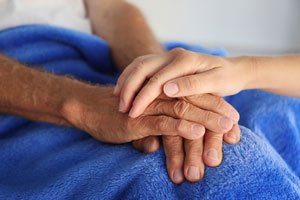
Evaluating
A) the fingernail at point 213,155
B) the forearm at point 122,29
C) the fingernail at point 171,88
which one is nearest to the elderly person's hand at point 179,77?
the fingernail at point 171,88

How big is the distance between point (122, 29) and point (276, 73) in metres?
0.57

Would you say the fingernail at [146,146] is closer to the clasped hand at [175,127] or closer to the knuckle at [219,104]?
the clasped hand at [175,127]

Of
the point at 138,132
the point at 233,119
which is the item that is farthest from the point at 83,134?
the point at 233,119

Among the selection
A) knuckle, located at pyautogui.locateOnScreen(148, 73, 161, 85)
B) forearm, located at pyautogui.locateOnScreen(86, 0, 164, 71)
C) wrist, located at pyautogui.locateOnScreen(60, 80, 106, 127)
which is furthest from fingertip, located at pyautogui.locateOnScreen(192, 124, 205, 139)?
forearm, located at pyautogui.locateOnScreen(86, 0, 164, 71)

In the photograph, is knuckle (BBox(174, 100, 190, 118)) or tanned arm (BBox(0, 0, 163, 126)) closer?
knuckle (BBox(174, 100, 190, 118))

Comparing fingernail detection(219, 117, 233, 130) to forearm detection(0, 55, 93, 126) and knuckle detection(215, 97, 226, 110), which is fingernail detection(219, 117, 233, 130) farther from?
forearm detection(0, 55, 93, 126)

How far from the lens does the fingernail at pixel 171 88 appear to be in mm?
552

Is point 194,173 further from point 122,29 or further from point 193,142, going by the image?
point 122,29

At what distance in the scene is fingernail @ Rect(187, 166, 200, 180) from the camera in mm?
487

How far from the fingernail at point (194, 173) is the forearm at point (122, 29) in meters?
0.47

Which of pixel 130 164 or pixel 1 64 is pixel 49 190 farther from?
pixel 1 64

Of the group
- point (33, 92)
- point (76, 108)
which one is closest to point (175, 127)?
point (76, 108)

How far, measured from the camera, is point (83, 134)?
2.22 ft

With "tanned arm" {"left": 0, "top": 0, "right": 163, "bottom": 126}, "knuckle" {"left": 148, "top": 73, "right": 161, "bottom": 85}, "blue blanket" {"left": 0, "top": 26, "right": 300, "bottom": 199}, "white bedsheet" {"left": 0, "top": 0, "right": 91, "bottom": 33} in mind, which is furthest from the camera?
"white bedsheet" {"left": 0, "top": 0, "right": 91, "bottom": 33}
